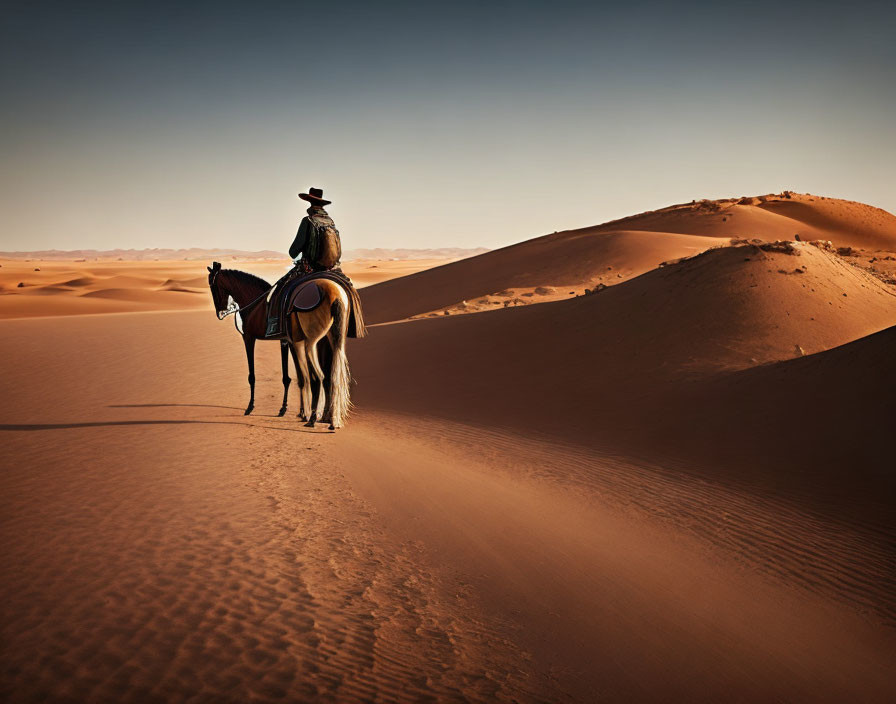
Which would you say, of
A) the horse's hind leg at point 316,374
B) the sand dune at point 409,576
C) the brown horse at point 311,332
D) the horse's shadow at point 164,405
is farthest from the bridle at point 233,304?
the sand dune at point 409,576

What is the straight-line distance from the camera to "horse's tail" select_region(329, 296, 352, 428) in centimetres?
889

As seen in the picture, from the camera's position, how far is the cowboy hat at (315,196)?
9.17 metres

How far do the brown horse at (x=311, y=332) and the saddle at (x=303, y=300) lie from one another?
0.09 meters

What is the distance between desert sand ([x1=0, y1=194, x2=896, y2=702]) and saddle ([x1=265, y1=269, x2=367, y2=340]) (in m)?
1.71

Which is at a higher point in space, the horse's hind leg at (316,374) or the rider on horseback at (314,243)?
the rider on horseback at (314,243)

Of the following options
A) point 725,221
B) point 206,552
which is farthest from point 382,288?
point 206,552

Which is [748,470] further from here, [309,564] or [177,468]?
[177,468]

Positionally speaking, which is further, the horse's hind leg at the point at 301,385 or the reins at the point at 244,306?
the reins at the point at 244,306

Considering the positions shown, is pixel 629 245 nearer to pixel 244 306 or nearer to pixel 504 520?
pixel 244 306

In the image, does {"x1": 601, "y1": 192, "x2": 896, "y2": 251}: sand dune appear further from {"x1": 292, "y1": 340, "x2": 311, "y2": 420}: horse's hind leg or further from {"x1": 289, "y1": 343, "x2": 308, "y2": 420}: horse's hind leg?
{"x1": 289, "y1": 343, "x2": 308, "y2": 420}: horse's hind leg

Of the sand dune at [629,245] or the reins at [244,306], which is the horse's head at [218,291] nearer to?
the reins at [244,306]

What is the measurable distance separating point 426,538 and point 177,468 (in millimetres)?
3387

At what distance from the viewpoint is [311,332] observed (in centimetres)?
886

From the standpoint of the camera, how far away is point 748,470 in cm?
720
